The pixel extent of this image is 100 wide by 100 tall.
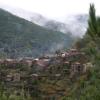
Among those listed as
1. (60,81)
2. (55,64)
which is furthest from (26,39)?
(60,81)

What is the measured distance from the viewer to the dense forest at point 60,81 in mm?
8164

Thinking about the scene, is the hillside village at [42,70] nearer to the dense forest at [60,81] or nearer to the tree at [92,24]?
the dense forest at [60,81]

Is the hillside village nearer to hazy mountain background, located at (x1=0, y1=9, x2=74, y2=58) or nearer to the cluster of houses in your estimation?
the cluster of houses

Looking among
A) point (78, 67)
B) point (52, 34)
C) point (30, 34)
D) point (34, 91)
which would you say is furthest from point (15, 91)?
point (52, 34)

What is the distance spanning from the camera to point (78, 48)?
10492 millimetres

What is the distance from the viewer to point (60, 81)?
8.70 metres

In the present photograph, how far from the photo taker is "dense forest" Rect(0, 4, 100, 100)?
816 cm

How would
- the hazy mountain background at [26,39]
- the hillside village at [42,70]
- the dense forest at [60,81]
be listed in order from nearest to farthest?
the dense forest at [60,81] < the hillside village at [42,70] < the hazy mountain background at [26,39]

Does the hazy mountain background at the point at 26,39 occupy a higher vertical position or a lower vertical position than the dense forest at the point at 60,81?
higher

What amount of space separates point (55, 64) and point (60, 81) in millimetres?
539

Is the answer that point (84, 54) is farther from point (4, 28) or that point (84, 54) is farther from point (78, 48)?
point (4, 28)

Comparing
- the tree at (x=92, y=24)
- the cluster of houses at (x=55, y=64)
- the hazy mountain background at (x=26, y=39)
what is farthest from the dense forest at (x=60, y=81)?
the hazy mountain background at (x=26, y=39)

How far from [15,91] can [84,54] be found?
1.88 m

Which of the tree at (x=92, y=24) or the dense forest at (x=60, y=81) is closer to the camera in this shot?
the dense forest at (x=60, y=81)
